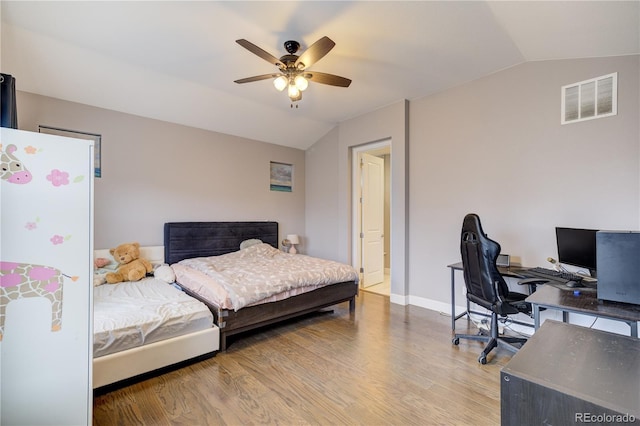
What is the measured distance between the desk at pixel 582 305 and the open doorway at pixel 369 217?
2828 millimetres

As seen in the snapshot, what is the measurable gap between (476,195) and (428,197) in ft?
2.04

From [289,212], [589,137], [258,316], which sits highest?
[589,137]

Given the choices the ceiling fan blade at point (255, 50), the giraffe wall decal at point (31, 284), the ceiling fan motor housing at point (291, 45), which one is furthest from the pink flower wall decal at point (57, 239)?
the ceiling fan motor housing at point (291, 45)

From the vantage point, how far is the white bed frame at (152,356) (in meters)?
1.98

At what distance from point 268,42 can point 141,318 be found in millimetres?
2681

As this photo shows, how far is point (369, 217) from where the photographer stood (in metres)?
5.16

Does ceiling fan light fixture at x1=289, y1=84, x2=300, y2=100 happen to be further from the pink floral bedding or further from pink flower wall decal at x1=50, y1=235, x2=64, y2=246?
pink flower wall decal at x1=50, y1=235, x2=64, y2=246

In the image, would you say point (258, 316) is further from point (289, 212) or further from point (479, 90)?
point (479, 90)

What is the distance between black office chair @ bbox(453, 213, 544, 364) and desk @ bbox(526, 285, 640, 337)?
1.34ft

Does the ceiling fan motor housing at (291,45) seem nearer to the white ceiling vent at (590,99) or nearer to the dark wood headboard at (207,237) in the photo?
the white ceiling vent at (590,99)

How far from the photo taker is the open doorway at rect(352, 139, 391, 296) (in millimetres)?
4957

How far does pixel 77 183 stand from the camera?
4.47ft

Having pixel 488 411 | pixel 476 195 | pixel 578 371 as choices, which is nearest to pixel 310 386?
pixel 488 411

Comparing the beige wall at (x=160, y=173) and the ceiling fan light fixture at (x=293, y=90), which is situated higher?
the ceiling fan light fixture at (x=293, y=90)
